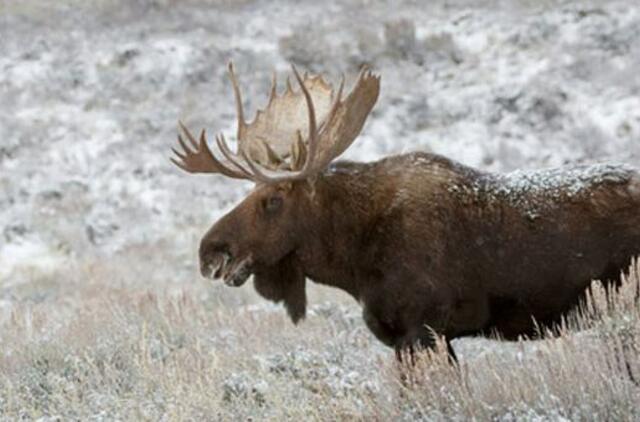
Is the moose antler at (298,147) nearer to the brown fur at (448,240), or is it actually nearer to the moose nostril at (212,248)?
the brown fur at (448,240)

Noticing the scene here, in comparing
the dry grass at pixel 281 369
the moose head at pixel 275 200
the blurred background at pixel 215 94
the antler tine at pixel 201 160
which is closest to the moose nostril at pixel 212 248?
the moose head at pixel 275 200

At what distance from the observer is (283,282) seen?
664cm

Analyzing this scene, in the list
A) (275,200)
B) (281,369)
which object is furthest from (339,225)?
(281,369)

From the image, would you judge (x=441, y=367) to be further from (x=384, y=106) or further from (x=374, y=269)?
(x=384, y=106)

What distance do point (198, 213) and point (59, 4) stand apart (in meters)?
7.29

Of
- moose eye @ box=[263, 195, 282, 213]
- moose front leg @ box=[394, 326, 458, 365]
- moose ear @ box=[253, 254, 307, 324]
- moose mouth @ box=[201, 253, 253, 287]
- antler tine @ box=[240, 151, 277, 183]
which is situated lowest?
moose front leg @ box=[394, 326, 458, 365]

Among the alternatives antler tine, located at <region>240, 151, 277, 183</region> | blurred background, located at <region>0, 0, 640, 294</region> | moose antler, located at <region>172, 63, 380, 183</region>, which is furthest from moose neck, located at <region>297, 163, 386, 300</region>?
blurred background, located at <region>0, 0, 640, 294</region>

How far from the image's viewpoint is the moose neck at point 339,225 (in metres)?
6.39

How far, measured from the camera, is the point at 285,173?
6.43 m

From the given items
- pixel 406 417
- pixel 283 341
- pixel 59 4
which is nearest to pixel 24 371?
pixel 283 341

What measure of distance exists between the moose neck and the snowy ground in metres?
7.52

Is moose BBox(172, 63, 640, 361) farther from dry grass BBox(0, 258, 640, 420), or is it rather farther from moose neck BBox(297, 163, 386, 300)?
dry grass BBox(0, 258, 640, 420)

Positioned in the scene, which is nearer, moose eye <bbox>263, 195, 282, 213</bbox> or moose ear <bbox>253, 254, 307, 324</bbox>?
moose eye <bbox>263, 195, 282, 213</bbox>

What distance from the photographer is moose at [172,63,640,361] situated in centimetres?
609
